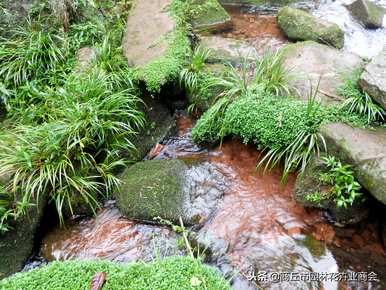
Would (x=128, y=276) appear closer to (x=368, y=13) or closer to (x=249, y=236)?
(x=249, y=236)

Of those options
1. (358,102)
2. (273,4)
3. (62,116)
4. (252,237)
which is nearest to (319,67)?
(358,102)

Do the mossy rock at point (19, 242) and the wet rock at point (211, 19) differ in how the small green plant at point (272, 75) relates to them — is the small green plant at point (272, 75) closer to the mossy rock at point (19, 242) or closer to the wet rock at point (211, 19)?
the wet rock at point (211, 19)

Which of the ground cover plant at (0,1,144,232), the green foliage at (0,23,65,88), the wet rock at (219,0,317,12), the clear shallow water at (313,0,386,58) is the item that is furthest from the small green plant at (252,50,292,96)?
the wet rock at (219,0,317,12)

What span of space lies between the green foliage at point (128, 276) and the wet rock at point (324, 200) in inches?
56.7

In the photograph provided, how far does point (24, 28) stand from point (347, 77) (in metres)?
4.60

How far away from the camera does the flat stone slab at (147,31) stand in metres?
5.16

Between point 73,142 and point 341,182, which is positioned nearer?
point 341,182

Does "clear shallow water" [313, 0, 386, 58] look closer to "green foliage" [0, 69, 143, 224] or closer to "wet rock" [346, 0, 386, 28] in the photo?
"wet rock" [346, 0, 386, 28]

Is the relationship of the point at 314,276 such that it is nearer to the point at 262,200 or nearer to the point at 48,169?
the point at 262,200

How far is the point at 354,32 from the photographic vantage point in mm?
6414

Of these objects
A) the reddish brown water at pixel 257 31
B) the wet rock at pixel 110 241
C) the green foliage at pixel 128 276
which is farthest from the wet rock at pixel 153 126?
the reddish brown water at pixel 257 31

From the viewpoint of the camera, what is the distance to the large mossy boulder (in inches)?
232

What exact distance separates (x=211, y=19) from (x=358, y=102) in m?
3.71

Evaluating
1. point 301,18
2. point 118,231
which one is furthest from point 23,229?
point 301,18
